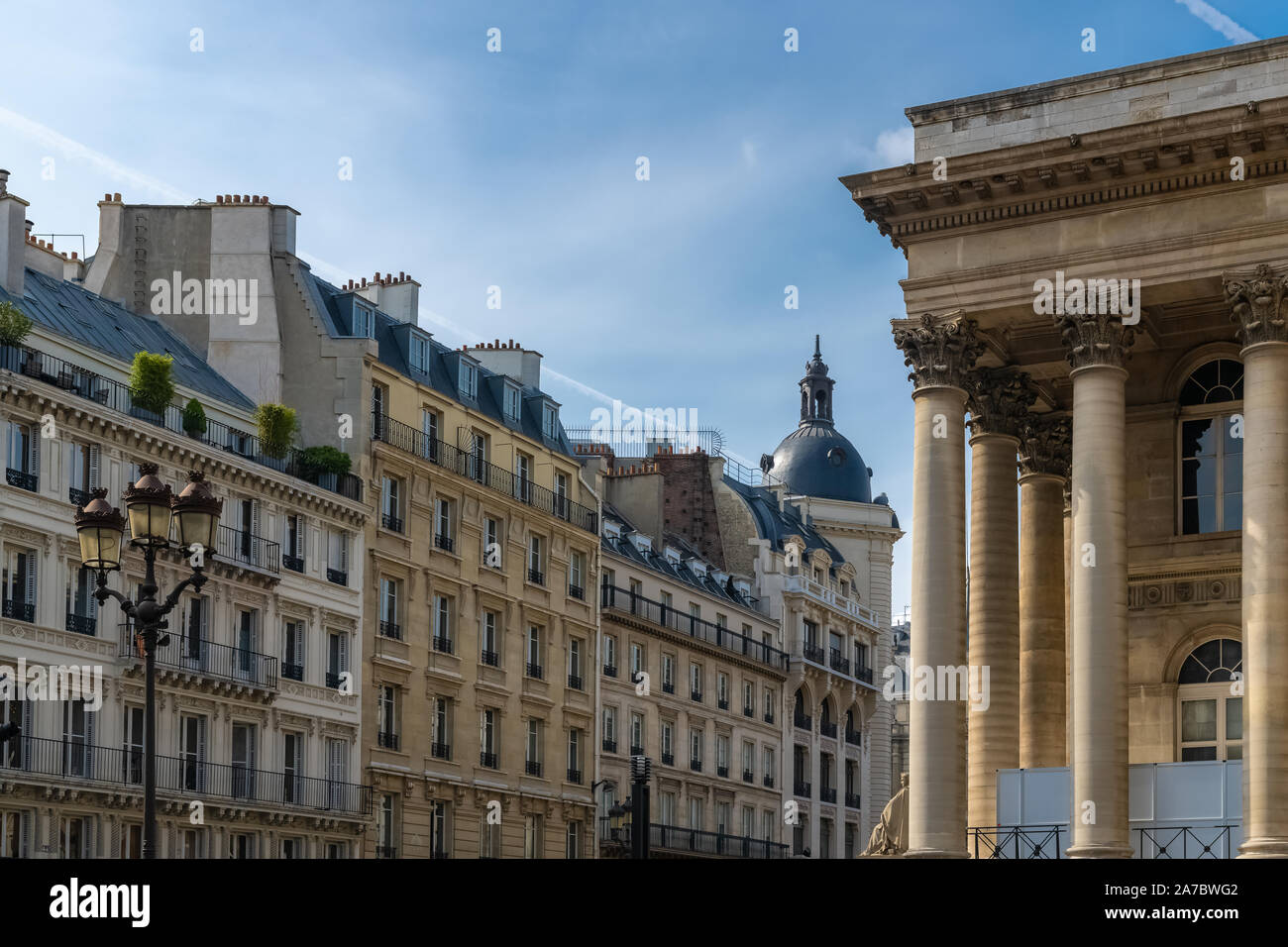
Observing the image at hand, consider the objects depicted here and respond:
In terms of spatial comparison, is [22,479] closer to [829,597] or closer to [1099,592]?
[1099,592]

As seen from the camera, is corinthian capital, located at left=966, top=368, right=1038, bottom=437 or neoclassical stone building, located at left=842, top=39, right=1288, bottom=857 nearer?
neoclassical stone building, located at left=842, top=39, right=1288, bottom=857

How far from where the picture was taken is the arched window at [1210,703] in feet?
103

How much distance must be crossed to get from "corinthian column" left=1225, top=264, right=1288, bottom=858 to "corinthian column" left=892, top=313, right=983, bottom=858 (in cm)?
388

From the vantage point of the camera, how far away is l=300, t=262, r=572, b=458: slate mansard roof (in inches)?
2506

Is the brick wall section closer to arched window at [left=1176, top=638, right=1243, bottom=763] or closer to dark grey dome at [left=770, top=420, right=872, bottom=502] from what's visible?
dark grey dome at [left=770, top=420, right=872, bottom=502]

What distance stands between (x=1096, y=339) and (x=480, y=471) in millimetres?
38846

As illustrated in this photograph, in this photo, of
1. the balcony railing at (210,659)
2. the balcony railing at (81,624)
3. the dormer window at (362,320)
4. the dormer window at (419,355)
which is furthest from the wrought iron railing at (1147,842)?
the dormer window at (419,355)

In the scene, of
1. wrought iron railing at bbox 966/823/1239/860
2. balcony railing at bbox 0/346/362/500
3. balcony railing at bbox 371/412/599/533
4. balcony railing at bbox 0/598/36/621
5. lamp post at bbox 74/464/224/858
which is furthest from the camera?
balcony railing at bbox 371/412/599/533

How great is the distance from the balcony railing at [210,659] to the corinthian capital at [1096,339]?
91.8ft

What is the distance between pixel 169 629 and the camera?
5172cm

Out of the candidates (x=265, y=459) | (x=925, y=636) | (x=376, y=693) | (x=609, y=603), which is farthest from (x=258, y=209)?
(x=925, y=636)

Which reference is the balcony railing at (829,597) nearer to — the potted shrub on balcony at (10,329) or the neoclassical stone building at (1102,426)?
the potted shrub on balcony at (10,329)

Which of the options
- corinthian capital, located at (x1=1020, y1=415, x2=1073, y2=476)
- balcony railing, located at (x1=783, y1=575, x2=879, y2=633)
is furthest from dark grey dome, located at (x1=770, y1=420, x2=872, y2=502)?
corinthian capital, located at (x1=1020, y1=415, x2=1073, y2=476)
